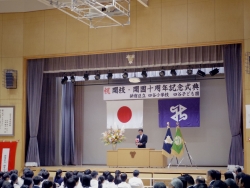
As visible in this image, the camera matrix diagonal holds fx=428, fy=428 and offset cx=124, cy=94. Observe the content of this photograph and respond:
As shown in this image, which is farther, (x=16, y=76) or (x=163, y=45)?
(x=16, y=76)

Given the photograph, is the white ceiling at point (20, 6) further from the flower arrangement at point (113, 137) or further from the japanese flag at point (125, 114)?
the flower arrangement at point (113, 137)

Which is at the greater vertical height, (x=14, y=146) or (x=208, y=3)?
(x=208, y=3)

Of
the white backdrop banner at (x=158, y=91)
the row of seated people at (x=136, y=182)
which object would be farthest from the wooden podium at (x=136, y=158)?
the row of seated people at (x=136, y=182)

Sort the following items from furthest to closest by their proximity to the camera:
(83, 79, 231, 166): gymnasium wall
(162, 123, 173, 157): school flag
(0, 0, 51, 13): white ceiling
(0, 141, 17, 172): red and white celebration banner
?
(83, 79, 231, 166): gymnasium wall < (0, 0, 51, 13): white ceiling < (0, 141, 17, 172): red and white celebration banner < (162, 123, 173, 157): school flag

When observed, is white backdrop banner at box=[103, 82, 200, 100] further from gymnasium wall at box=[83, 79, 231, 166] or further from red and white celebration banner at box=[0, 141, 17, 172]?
red and white celebration banner at box=[0, 141, 17, 172]

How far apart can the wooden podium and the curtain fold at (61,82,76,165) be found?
299 cm

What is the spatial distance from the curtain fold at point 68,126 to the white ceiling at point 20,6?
3.18 metres

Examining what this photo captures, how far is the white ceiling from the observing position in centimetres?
1219

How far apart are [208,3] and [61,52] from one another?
4197mm

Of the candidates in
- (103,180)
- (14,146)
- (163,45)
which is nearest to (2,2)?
(14,146)

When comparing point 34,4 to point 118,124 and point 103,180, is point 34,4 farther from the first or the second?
point 103,180

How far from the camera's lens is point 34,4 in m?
12.2

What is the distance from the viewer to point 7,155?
1180 centimetres

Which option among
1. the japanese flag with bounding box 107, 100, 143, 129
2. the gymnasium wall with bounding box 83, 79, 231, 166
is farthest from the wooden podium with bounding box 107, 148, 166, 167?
the gymnasium wall with bounding box 83, 79, 231, 166
